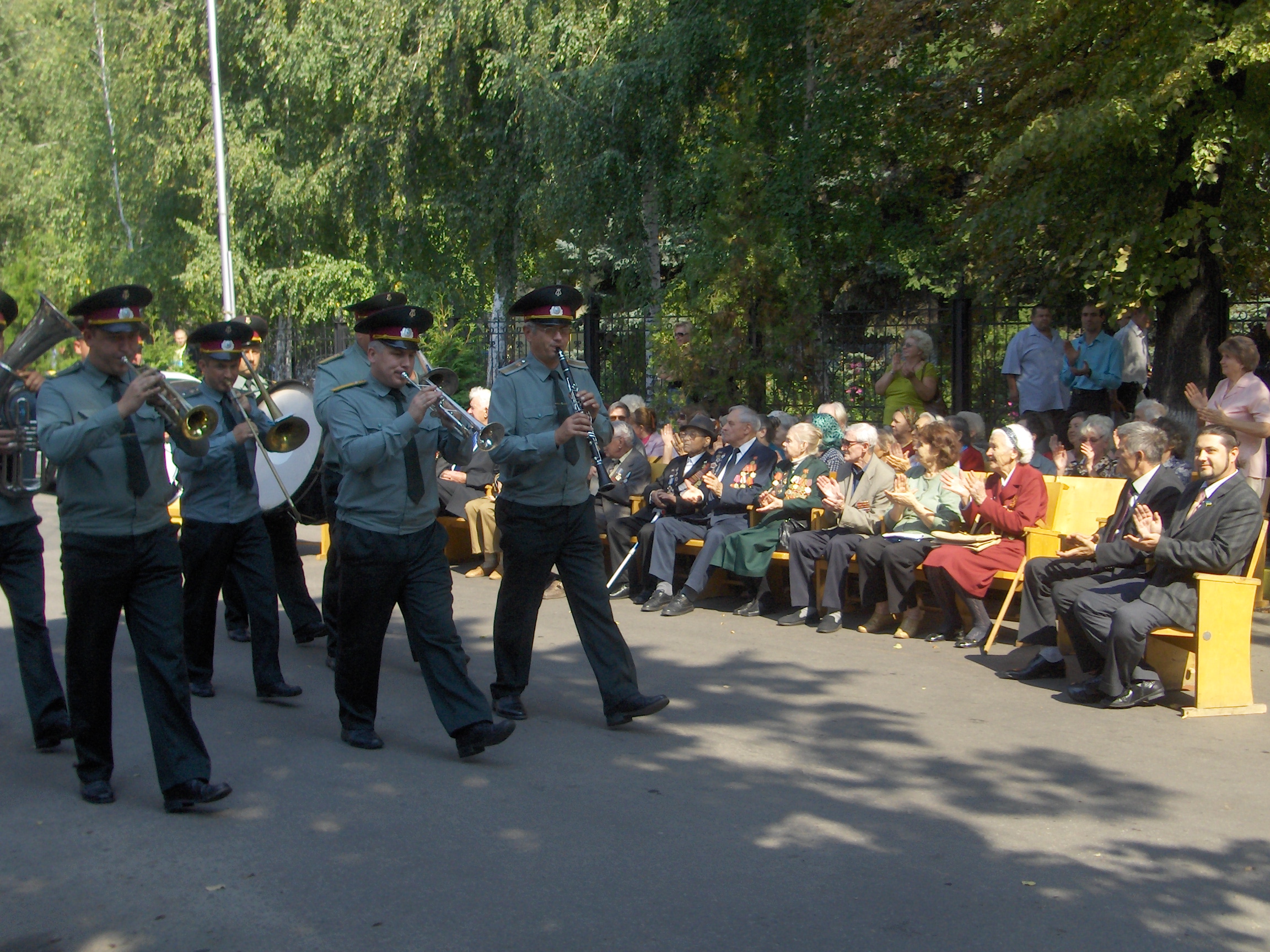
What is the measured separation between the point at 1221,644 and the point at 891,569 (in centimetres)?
233

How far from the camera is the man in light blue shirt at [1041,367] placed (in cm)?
1188

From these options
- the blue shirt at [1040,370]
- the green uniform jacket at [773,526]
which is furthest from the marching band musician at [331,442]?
the blue shirt at [1040,370]

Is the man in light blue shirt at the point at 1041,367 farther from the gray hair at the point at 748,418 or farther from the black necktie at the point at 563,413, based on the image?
the black necktie at the point at 563,413

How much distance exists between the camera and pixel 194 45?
23.2 meters

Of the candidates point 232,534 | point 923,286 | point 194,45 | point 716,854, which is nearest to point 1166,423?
point 716,854

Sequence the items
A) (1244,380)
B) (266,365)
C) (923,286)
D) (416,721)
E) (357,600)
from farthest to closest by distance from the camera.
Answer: (266,365) < (923,286) < (1244,380) < (416,721) < (357,600)

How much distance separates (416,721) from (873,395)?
771cm

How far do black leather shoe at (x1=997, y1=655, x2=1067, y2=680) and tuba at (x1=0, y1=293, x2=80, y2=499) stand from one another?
5.05 metres

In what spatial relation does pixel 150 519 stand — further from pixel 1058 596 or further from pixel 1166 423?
pixel 1166 423

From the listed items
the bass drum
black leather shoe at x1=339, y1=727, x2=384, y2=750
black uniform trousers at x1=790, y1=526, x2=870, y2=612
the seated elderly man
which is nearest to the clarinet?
black leather shoe at x1=339, y1=727, x2=384, y2=750

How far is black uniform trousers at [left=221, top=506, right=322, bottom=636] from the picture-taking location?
790 cm

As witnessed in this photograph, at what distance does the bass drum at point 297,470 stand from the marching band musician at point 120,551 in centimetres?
257

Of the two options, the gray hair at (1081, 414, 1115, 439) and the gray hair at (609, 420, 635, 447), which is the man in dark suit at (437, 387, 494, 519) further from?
the gray hair at (1081, 414, 1115, 439)

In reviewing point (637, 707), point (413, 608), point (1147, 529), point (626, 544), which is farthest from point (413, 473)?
point (626, 544)
